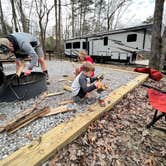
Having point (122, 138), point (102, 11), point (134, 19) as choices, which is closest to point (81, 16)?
point (102, 11)

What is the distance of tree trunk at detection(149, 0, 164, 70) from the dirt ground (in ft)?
A: 13.2

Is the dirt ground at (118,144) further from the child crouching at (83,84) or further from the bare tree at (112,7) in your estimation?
the bare tree at (112,7)

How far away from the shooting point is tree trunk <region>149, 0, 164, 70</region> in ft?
18.2

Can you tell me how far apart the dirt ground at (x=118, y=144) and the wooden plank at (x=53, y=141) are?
0.08 metres

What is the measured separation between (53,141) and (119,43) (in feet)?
36.4

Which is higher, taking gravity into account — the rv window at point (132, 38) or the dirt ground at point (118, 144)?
the rv window at point (132, 38)

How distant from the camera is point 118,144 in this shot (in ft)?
5.83

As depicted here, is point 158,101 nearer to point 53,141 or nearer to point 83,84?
point 83,84

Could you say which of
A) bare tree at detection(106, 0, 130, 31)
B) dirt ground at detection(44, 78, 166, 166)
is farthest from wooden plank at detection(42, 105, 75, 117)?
bare tree at detection(106, 0, 130, 31)

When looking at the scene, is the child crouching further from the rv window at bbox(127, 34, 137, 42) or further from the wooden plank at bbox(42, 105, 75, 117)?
the rv window at bbox(127, 34, 137, 42)

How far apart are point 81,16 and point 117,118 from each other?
2225cm

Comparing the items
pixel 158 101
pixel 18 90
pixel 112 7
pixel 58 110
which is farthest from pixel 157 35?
pixel 112 7

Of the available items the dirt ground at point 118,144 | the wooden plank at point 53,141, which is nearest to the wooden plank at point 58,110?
the wooden plank at point 53,141

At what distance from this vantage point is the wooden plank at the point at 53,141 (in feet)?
4.46
